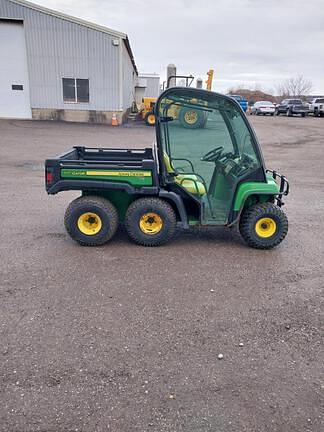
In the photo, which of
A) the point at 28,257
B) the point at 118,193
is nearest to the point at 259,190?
the point at 118,193

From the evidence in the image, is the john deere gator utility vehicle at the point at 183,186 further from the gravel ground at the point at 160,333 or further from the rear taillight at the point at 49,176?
the gravel ground at the point at 160,333

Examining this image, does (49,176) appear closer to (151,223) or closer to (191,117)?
(151,223)

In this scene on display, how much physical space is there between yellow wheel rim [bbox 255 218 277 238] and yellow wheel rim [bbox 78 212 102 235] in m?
2.14

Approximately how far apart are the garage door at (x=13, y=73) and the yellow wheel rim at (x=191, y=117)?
19463mm

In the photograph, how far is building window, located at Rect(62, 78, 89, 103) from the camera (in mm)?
20516

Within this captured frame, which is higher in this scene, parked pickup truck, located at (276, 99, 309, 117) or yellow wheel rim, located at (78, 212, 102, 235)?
parked pickup truck, located at (276, 99, 309, 117)

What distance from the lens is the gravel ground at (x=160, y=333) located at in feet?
7.36

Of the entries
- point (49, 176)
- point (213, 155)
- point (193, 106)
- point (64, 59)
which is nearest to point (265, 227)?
point (213, 155)

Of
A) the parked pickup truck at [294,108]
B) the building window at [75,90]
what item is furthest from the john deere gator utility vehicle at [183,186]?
the parked pickup truck at [294,108]

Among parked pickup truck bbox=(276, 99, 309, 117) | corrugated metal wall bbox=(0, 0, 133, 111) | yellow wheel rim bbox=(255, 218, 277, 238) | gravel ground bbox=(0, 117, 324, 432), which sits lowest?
gravel ground bbox=(0, 117, 324, 432)

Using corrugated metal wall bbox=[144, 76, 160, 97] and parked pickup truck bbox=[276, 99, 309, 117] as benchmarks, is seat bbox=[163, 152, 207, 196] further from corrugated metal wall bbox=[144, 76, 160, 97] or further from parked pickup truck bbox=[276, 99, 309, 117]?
corrugated metal wall bbox=[144, 76, 160, 97]

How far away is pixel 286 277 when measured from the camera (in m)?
4.00

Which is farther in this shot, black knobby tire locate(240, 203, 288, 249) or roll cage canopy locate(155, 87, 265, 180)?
black knobby tire locate(240, 203, 288, 249)

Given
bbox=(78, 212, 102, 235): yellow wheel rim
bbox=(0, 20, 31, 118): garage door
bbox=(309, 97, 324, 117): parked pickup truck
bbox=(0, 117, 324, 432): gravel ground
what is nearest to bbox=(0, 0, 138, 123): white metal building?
bbox=(0, 20, 31, 118): garage door
